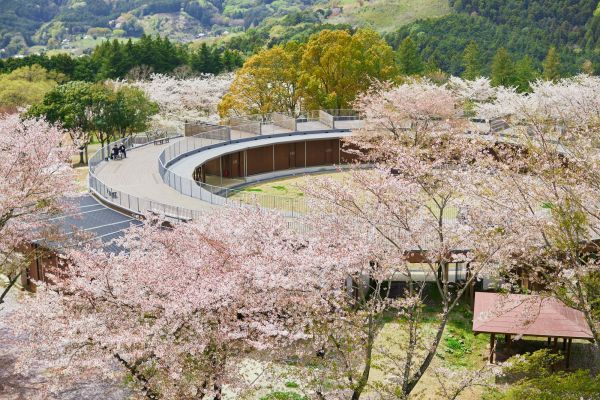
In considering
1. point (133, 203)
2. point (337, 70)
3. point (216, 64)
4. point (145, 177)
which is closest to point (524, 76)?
point (337, 70)

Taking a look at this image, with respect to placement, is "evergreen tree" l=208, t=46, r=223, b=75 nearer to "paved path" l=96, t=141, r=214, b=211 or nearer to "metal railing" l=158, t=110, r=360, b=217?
"metal railing" l=158, t=110, r=360, b=217

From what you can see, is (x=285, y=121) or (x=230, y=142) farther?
(x=285, y=121)

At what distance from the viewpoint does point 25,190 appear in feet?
65.2

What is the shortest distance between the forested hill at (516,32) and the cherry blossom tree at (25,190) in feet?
286

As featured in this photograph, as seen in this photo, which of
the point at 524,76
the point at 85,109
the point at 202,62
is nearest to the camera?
the point at 85,109

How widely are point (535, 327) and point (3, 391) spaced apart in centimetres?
1571

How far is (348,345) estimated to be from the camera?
46.1ft

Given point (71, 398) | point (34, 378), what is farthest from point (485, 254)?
point (34, 378)

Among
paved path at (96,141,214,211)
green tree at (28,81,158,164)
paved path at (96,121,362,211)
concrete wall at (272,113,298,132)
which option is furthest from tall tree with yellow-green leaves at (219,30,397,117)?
paved path at (96,141,214,211)

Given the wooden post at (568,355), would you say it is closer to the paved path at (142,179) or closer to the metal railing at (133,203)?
the metal railing at (133,203)

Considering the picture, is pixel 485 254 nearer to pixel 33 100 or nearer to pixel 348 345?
pixel 348 345

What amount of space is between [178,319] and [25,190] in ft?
27.9

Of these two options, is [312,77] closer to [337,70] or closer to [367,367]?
[337,70]

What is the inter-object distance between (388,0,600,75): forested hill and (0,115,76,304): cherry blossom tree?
87.0 meters
